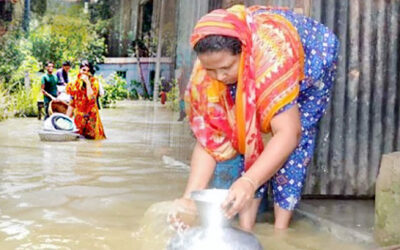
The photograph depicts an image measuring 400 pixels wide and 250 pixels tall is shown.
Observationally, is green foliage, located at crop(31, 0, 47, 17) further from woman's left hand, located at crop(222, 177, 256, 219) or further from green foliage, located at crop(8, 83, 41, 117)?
woman's left hand, located at crop(222, 177, 256, 219)

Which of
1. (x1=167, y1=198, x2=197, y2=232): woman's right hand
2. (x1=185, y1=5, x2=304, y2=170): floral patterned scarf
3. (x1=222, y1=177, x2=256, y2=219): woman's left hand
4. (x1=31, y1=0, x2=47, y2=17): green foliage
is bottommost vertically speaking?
(x1=167, y1=198, x2=197, y2=232): woman's right hand

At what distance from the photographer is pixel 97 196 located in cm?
452

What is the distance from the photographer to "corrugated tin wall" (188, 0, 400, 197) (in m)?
4.25

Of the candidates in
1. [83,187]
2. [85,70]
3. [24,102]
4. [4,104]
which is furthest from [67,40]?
[83,187]

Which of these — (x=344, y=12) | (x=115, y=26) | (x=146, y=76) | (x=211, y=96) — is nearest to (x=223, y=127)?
(x=211, y=96)

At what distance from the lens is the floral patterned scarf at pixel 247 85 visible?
260 centimetres

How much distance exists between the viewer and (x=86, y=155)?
773 centimetres

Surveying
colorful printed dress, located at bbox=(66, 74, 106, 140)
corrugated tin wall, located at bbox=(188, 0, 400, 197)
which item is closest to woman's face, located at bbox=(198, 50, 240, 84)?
corrugated tin wall, located at bbox=(188, 0, 400, 197)

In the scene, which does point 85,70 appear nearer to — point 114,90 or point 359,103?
point 359,103

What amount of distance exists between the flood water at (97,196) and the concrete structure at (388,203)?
0.78 feet

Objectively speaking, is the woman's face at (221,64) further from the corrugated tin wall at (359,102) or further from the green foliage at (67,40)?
the green foliage at (67,40)

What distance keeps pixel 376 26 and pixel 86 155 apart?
460 cm

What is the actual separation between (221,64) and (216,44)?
97 millimetres

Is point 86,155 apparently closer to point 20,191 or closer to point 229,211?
point 20,191
